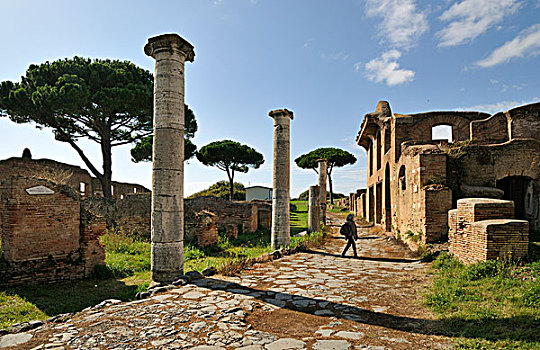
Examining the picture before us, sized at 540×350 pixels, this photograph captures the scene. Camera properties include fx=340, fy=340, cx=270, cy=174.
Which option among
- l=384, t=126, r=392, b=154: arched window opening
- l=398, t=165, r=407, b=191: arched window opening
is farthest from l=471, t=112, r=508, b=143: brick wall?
l=384, t=126, r=392, b=154: arched window opening

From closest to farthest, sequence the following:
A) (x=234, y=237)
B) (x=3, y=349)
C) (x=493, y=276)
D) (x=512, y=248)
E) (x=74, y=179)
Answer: (x=3, y=349)
(x=493, y=276)
(x=512, y=248)
(x=234, y=237)
(x=74, y=179)

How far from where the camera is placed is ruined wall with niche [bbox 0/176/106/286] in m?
7.35

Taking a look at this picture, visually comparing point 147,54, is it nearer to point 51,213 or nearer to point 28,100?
point 51,213

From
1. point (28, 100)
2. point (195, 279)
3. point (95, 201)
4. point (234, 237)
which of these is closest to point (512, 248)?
point (195, 279)

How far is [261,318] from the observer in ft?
13.4

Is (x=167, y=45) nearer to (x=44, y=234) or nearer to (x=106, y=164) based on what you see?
(x=44, y=234)

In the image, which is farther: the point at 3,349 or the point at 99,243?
the point at 99,243

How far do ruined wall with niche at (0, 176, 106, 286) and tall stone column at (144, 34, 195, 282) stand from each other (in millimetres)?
3596

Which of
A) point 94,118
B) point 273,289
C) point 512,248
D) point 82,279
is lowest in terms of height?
point 82,279

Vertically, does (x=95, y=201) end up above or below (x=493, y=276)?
above

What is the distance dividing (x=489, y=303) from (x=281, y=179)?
20.3ft

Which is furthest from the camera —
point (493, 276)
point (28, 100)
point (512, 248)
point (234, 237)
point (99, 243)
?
point (28, 100)

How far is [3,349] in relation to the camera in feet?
10.4

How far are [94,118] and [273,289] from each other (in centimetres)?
1914
